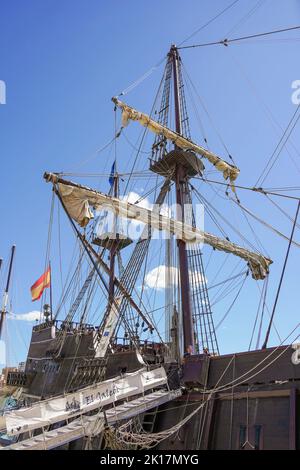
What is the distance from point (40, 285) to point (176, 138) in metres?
10.4

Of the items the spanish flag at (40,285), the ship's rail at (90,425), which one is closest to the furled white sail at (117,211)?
the spanish flag at (40,285)

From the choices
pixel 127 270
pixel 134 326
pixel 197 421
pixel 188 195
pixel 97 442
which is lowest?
pixel 97 442

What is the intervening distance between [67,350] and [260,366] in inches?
392

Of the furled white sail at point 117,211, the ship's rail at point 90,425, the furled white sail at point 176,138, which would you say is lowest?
the ship's rail at point 90,425

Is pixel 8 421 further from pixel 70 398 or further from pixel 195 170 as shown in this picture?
pixel 195 170

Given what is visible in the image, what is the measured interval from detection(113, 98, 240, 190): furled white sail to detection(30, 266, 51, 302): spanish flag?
883 cm

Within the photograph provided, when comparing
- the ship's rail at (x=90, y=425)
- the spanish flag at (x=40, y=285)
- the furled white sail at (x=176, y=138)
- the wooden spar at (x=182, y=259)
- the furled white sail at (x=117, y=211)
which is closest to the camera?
the ship's rail at (x=90, y=425)

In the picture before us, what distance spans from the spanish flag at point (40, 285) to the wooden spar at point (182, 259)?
27.2 ft

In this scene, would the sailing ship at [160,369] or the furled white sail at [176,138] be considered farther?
the furled white sail at [176,138]

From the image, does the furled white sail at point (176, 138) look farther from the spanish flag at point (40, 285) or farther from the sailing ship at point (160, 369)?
the spanish flag at point (40, 285)

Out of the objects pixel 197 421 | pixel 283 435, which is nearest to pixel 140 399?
pixel 197 421

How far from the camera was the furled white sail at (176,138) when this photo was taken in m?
20.2

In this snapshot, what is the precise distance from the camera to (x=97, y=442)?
11.2 metres

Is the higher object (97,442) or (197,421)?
(197,421)
